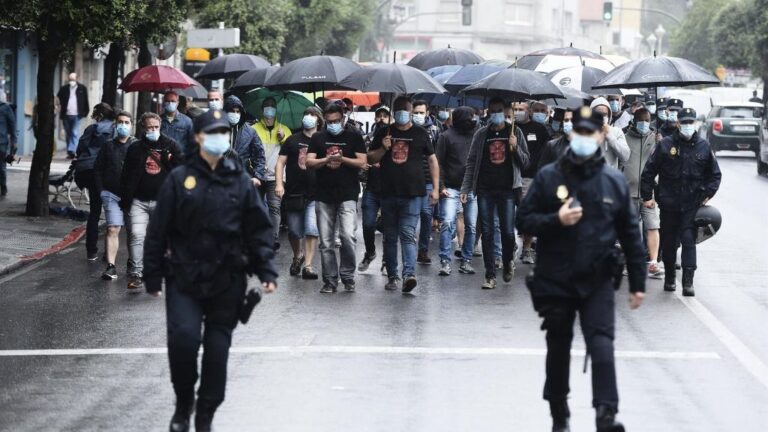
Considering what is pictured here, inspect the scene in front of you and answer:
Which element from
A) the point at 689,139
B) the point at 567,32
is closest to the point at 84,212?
the point at 689,139

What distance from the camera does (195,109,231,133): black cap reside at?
7.98 meters

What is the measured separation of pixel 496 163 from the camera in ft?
47.2

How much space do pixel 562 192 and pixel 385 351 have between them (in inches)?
123

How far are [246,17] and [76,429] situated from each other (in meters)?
35.0

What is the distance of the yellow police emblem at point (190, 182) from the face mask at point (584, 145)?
1934mm

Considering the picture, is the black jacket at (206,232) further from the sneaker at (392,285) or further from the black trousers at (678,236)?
the black trousers at (678,236)

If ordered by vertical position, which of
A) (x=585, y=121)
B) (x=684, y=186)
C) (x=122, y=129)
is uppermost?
(x=585, y=121)

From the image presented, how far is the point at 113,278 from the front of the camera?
1475 centimetres

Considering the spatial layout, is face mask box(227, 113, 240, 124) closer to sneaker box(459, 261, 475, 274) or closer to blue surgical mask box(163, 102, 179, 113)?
blue surgical mask box(163, 102, 179, 113)

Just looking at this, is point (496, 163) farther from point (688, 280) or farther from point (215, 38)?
point (215, 38)

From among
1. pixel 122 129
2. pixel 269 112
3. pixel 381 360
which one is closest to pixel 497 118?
pixel 269 112

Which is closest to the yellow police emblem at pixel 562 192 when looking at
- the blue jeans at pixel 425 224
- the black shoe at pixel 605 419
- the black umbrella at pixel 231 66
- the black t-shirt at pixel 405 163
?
the black shoe at pixel 605 419

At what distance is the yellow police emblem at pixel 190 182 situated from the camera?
784cm

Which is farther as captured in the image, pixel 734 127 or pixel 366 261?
pixel 734 127
